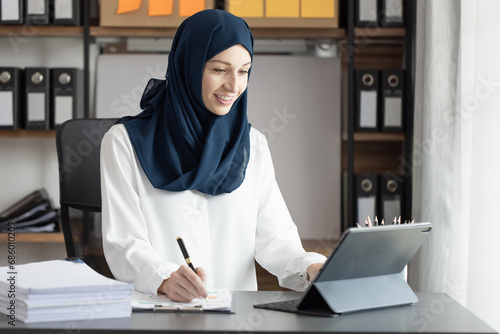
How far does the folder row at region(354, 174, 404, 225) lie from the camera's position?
2.80 metres

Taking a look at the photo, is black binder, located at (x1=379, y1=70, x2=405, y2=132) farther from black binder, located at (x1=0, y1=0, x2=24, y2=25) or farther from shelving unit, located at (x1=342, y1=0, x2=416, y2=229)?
black binder, located at (x1=0, y1=0, x2=24, y2=25)

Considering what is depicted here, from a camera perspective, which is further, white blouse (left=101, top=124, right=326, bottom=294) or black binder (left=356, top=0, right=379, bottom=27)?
black binder (left=356, top=0, right=379, bottom=27)

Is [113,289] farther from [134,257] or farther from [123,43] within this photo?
[123,43]

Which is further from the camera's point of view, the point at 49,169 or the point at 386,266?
the point at 49,169

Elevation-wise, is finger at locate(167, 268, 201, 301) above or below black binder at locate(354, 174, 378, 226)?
above

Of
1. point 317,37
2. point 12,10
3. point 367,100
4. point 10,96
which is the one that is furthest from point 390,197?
point 12,10

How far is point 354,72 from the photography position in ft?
9.16

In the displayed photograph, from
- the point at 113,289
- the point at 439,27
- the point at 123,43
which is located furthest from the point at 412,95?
the point at 113,289

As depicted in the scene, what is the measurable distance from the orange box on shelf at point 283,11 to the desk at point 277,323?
1934 mm

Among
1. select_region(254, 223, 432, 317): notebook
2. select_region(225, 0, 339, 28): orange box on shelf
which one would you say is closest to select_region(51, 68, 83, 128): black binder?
select_region(225, 0, 339, 28): orange box on shelf

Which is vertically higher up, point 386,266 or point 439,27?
point 439,27

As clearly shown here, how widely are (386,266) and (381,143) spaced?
203cm

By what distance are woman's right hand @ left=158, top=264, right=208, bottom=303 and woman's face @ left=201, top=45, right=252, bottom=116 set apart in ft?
1.78

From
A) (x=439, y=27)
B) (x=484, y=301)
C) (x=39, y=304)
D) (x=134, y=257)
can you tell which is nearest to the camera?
(x=39, y=304)
